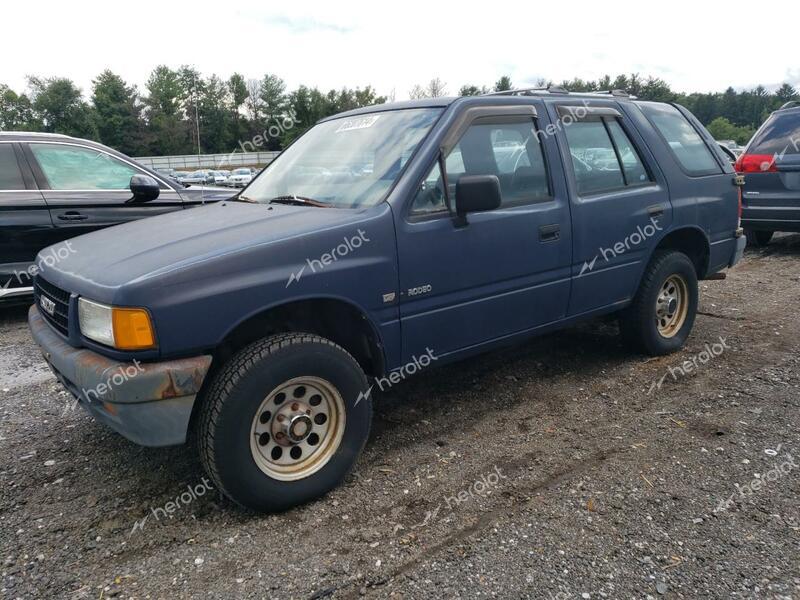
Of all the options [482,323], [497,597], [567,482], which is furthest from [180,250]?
[567,482]

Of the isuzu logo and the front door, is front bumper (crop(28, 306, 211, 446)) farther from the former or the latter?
the front door

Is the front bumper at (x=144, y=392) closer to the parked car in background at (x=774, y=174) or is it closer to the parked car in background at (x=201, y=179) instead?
the parked car in background at (x=201, y=179)

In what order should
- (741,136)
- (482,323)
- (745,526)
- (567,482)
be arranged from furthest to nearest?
(741,136) → (482,323) → (567,482) → (745,526)

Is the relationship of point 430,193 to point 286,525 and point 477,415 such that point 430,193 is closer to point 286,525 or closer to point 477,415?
point 477,415

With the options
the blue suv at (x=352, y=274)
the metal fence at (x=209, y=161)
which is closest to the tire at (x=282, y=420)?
the blue suv at (x=352, y=274)

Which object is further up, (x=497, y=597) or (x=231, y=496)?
(x=231, y=496)

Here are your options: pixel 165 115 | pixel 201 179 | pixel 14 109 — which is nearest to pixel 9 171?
pixel 201 179

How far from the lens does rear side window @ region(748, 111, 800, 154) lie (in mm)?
7984

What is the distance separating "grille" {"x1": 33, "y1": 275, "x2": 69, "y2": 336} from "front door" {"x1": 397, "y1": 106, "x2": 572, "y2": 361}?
1.55 metres

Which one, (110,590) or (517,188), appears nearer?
(110,590)

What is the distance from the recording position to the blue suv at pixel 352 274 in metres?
2.51

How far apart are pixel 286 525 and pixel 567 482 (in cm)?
134

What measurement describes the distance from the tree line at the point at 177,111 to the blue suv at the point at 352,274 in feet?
205

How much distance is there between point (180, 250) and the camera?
8.70 feet
